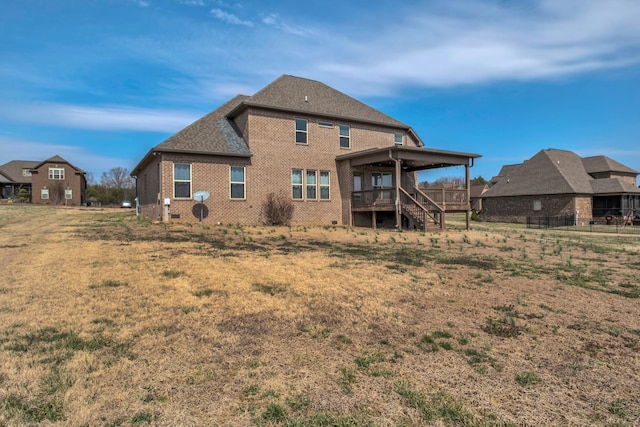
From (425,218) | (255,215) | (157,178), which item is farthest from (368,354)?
(157,178)

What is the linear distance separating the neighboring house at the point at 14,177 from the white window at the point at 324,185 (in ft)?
174

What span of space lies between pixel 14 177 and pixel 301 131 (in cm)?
5820

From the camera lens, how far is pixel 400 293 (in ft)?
21.0

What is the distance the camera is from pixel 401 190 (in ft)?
60.2

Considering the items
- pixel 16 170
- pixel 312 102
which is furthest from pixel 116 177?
pixel 312 102

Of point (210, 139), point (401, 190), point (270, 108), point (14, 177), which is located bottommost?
point (401, 190)

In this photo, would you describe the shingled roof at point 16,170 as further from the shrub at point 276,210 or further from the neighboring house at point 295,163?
the shrub at point 276,210

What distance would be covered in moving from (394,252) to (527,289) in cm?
418

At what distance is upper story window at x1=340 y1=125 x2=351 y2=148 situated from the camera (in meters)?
22.0

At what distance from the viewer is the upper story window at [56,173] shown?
2103 inches

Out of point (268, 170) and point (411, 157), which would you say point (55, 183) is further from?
point (411, 157)

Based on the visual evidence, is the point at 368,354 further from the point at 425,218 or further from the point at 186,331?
the point at 425,218

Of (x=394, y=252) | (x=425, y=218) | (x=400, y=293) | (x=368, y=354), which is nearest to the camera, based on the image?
(x=368, y=354)

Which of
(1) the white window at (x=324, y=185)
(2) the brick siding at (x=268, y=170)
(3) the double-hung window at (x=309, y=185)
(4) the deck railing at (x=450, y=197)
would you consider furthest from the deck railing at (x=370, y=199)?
(4) the deck railing at (x=450, y=197)
